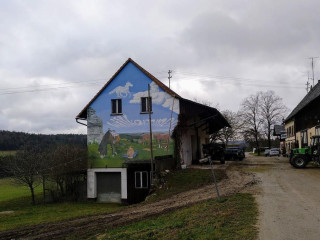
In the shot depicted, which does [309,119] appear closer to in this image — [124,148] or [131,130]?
[131,130]

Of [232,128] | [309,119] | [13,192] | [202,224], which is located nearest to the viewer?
[202,224]

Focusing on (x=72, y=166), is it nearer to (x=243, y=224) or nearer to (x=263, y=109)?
(x=243, y=224)

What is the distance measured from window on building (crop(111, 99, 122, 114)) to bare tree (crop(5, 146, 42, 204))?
9010 mm

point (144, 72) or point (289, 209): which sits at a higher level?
point (144, 72)

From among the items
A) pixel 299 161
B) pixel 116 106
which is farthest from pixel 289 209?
pixel 116 106

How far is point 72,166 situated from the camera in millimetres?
27688

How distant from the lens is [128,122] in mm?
25859

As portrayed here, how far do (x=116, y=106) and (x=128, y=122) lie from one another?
67.9 inches

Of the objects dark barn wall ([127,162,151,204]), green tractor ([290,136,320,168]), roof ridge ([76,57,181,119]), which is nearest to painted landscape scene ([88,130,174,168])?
dark barn wall ([127,162,151,204])

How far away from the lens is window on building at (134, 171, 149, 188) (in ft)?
83.3

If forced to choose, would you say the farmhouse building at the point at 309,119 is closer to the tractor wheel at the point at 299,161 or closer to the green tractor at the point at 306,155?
the green tractor at the point at 306,155

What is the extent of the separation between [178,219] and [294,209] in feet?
11.5

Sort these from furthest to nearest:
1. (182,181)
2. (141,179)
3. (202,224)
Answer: (141,179) → (182,181) → (202,224)

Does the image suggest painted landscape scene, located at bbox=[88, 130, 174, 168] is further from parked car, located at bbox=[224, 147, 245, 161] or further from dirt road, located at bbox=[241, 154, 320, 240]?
parked car, located at bbox=[224, 147, 245, 161]
